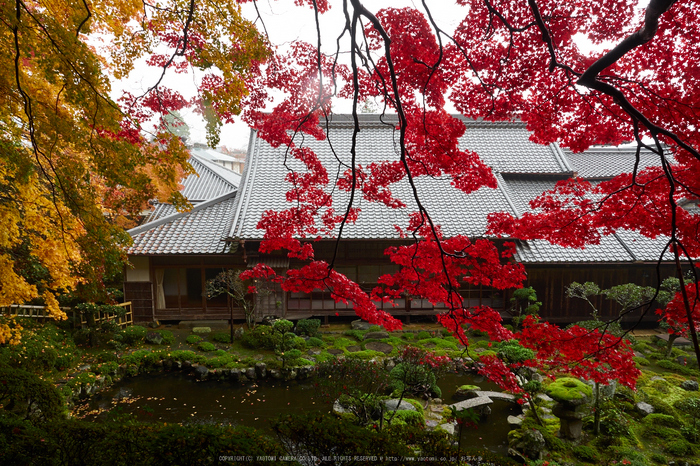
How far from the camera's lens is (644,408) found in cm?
665

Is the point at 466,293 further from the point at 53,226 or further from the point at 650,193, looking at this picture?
the point at 53,226

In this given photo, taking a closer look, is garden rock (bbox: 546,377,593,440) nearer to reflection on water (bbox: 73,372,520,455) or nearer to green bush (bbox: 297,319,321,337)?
reflection on water (bbox: 73,372,520,455)

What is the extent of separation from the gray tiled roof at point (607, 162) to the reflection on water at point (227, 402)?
35.7 feet

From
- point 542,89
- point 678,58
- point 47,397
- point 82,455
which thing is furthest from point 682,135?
point 47,397

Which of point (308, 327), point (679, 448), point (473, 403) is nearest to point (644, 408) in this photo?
point (679, 448)

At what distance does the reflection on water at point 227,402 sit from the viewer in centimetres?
669

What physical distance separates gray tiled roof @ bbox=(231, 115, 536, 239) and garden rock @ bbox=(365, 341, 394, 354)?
9.48ft

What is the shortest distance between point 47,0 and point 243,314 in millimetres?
8797

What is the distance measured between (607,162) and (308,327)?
47.2ft

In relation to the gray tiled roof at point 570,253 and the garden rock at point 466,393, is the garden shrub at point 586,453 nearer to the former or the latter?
the garden rock at point 466,393

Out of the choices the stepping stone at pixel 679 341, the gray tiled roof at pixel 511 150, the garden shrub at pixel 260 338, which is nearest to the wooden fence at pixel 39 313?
the garden shrub at pixel 260 338

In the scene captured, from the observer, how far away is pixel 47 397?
499cm

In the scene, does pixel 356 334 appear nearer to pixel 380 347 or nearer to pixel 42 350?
pixel 380 347

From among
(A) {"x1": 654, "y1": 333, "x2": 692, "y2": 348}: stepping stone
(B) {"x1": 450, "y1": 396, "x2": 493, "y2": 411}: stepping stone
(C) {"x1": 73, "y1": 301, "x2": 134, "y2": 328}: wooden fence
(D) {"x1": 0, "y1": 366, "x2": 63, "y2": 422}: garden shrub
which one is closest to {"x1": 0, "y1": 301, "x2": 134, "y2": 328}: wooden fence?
(C) {"x1": 73, "y1": 301, "x2": 134, "y2": 328}: wooden fence
